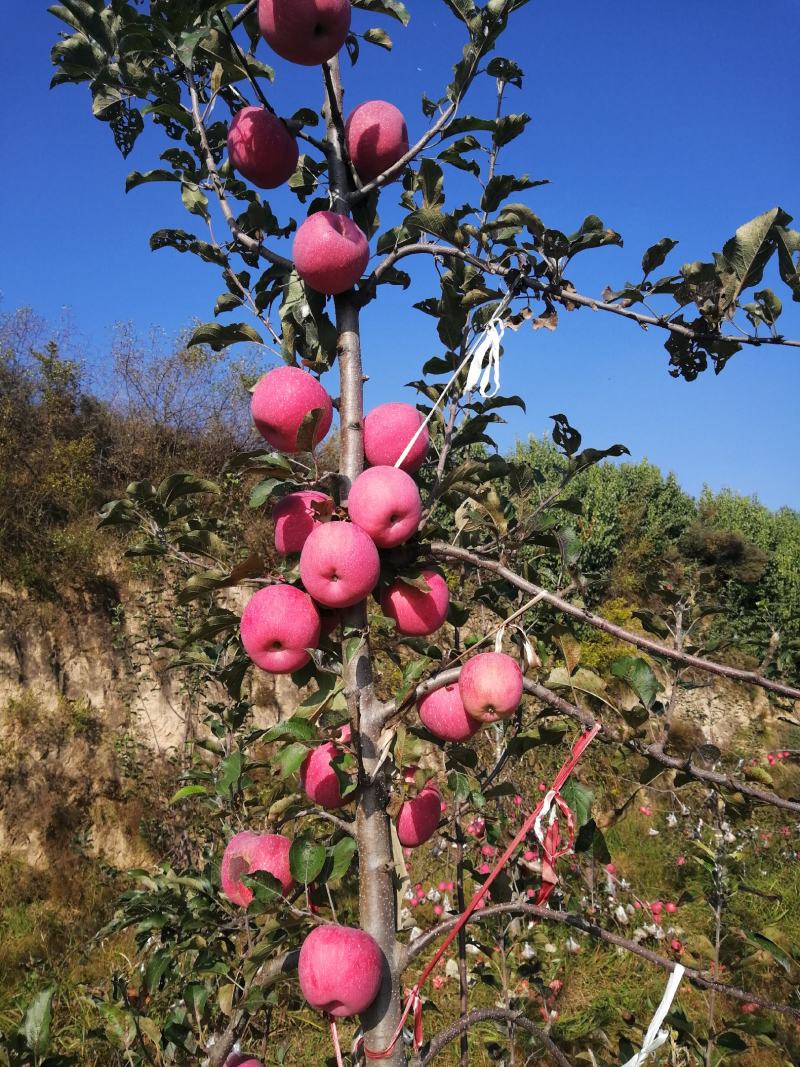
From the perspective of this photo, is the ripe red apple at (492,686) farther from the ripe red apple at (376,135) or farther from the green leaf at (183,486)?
the ripe red apple at (376,135)

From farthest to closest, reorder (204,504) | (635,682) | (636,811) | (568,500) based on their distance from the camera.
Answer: (204,504)
(636,811)
(568,500)
(635,682)

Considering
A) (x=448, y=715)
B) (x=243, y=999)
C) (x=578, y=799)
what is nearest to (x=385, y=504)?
(x=448, y=715)

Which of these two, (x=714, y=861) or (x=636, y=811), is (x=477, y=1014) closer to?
(x=714, y=861)

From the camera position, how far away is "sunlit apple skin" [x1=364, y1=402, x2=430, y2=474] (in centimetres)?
105

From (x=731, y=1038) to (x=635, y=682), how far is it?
1120mm

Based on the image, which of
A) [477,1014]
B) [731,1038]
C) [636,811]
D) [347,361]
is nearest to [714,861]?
[731,1038]

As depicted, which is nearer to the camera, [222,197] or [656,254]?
[656,254]

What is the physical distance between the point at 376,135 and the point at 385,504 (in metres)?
0.62

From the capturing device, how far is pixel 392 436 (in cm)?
105

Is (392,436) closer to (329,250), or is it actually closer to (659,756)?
(329,250)

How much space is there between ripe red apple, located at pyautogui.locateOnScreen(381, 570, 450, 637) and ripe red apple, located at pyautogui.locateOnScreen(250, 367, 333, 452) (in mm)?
253

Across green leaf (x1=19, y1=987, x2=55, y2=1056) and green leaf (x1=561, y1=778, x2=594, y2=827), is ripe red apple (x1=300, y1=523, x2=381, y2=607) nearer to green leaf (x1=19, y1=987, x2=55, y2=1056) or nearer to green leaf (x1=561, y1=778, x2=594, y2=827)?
green leaf (x1=561, y1=778, x2=594, y2=827)

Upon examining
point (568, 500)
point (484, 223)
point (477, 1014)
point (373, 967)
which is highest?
point (484, 223)

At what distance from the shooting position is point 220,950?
4.31 feet
